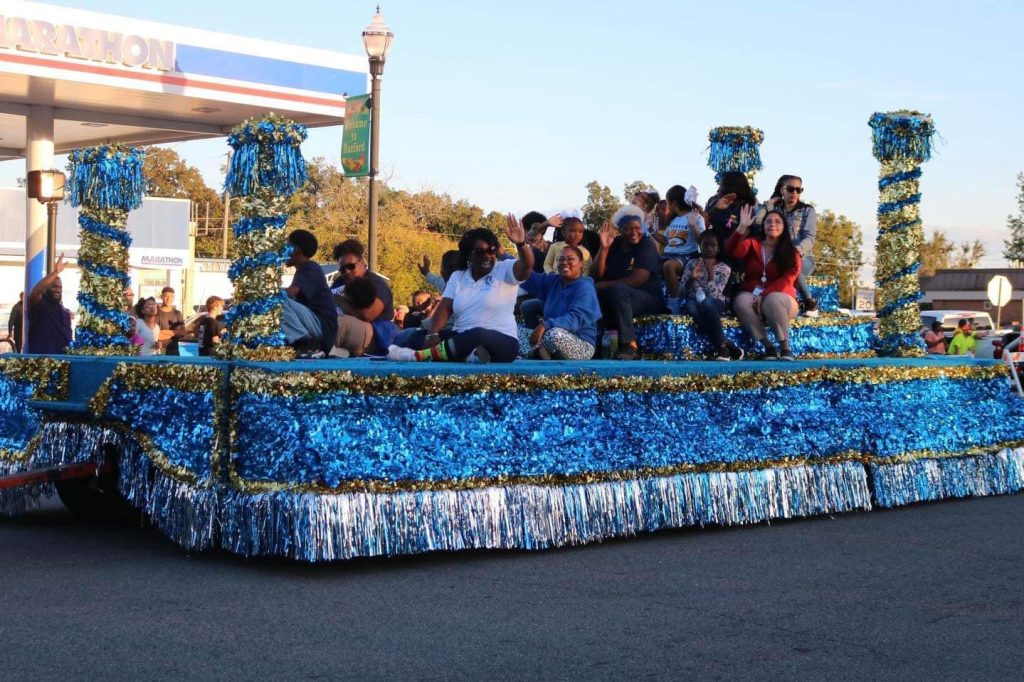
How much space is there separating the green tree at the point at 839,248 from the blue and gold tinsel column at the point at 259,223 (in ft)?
173

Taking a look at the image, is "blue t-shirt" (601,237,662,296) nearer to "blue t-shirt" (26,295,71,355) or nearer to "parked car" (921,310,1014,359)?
"blue t-shirt" (26,295,71,355)

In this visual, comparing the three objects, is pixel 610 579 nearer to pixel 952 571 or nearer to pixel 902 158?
pixel 952 571

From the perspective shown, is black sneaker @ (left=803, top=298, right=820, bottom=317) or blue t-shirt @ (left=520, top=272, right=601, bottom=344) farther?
black sneaker @ (left=803, top=298, right=820, bottom=317)

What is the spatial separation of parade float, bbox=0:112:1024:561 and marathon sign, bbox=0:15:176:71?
33.7ft

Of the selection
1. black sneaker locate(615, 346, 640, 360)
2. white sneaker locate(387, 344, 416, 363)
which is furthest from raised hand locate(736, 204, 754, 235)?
white sneaker locate(387, 344, 416, 363)

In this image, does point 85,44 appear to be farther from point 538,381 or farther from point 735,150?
point 538,381

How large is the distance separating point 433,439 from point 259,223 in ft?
5.65

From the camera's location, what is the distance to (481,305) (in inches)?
341

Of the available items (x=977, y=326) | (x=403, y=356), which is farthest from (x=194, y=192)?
(x=403, y=356)

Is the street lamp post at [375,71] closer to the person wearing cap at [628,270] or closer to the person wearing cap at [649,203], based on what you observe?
the person wearing cap at [649,203]

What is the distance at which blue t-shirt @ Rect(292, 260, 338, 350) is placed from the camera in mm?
9273

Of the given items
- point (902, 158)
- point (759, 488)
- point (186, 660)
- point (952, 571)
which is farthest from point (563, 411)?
point (902, 158)

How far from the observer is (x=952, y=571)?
7.30m

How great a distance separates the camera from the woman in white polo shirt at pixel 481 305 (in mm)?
8531
